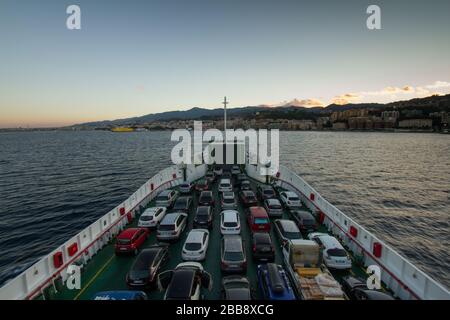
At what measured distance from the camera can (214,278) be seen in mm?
10422

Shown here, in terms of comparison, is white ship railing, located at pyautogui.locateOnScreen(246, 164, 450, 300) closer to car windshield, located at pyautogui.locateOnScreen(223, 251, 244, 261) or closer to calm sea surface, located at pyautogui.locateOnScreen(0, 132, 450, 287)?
car windshield, located at pyautogui.locateOnScreen(223, 251, 244, 261)

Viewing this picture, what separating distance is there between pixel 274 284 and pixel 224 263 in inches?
100

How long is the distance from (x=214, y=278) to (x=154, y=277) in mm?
2458

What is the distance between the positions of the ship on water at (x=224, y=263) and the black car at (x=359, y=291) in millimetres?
33

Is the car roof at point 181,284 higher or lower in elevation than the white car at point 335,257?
higher

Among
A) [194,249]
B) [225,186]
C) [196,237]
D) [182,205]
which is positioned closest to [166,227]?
[196,237]

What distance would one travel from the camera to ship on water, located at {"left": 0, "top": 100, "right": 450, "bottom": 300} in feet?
27.4

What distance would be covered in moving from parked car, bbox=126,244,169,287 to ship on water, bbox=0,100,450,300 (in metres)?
0.04

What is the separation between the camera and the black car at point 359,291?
307 inches

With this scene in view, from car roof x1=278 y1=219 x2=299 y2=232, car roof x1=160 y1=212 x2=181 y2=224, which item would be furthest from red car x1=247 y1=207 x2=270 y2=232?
car roof x1=160 y1=212 x2=181 y2=224

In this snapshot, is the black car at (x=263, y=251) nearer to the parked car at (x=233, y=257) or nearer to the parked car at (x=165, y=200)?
the parked car at (x=233, y=257)

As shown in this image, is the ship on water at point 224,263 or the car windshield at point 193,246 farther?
the car windshield at point 193,246

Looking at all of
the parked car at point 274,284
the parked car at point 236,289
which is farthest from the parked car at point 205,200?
the parked car at point 236,289
